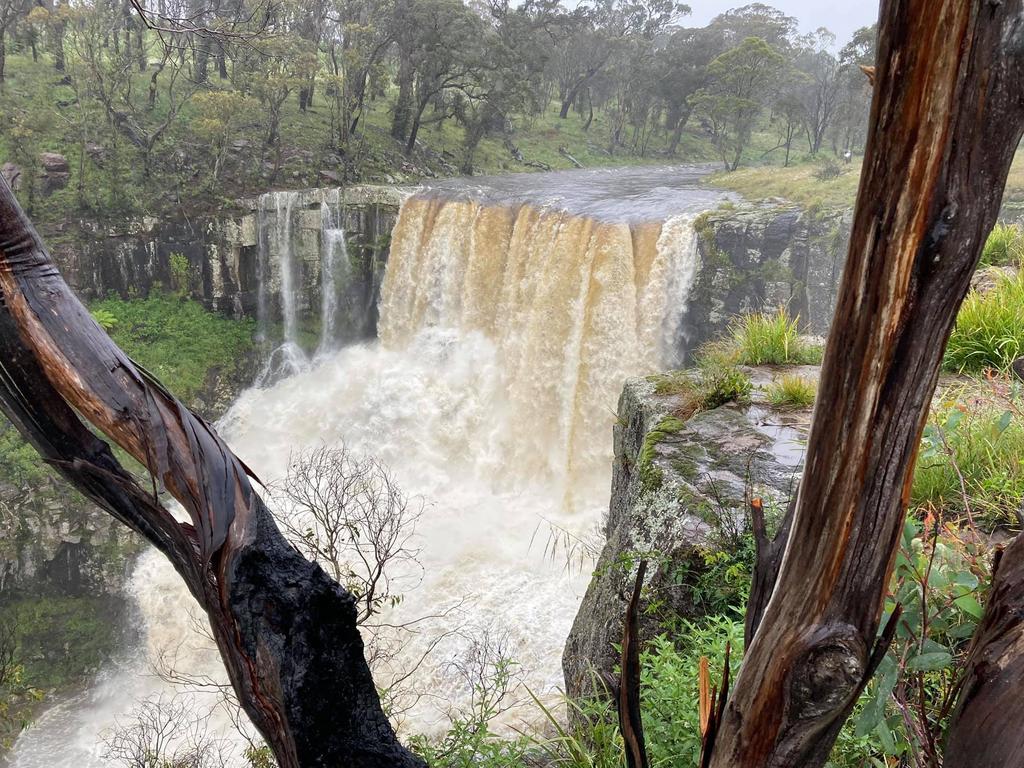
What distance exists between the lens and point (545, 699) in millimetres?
5988

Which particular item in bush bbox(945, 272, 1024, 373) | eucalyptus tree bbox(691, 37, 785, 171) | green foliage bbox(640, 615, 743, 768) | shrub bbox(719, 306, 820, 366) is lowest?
green foliage bbox(640, 615, 743, 768)

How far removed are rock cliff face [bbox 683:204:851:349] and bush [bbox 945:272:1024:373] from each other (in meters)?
5.36

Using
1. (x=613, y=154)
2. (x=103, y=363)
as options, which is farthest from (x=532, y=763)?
(x=613, y=154)

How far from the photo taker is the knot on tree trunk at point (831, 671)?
2.97ft

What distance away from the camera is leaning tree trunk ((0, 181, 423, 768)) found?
39.6 inches

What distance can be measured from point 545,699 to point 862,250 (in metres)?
5.97

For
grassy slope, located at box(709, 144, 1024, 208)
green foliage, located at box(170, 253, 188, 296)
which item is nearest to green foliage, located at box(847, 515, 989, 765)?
grassy slope, located at box(709, 144, 1024, 208)

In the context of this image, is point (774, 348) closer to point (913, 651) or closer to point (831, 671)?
point (913, 651)

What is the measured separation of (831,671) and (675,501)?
3.01 m

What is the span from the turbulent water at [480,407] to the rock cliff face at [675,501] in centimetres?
289

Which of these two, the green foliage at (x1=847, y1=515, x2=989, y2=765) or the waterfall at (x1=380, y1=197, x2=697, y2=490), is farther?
the waterfall at (x1=380, y1=197, x2=697, y2=490)

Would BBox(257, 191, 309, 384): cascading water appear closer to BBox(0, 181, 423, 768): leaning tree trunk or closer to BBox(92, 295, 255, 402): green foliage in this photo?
BBox(92, 295, 255, 402): green foliage

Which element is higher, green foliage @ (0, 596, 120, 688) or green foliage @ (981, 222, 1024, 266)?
green foliage @ (981, 222, 1024, 266)

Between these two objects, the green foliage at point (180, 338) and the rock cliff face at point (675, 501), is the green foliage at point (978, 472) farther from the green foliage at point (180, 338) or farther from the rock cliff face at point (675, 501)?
the green foliage at point (180, 338)
